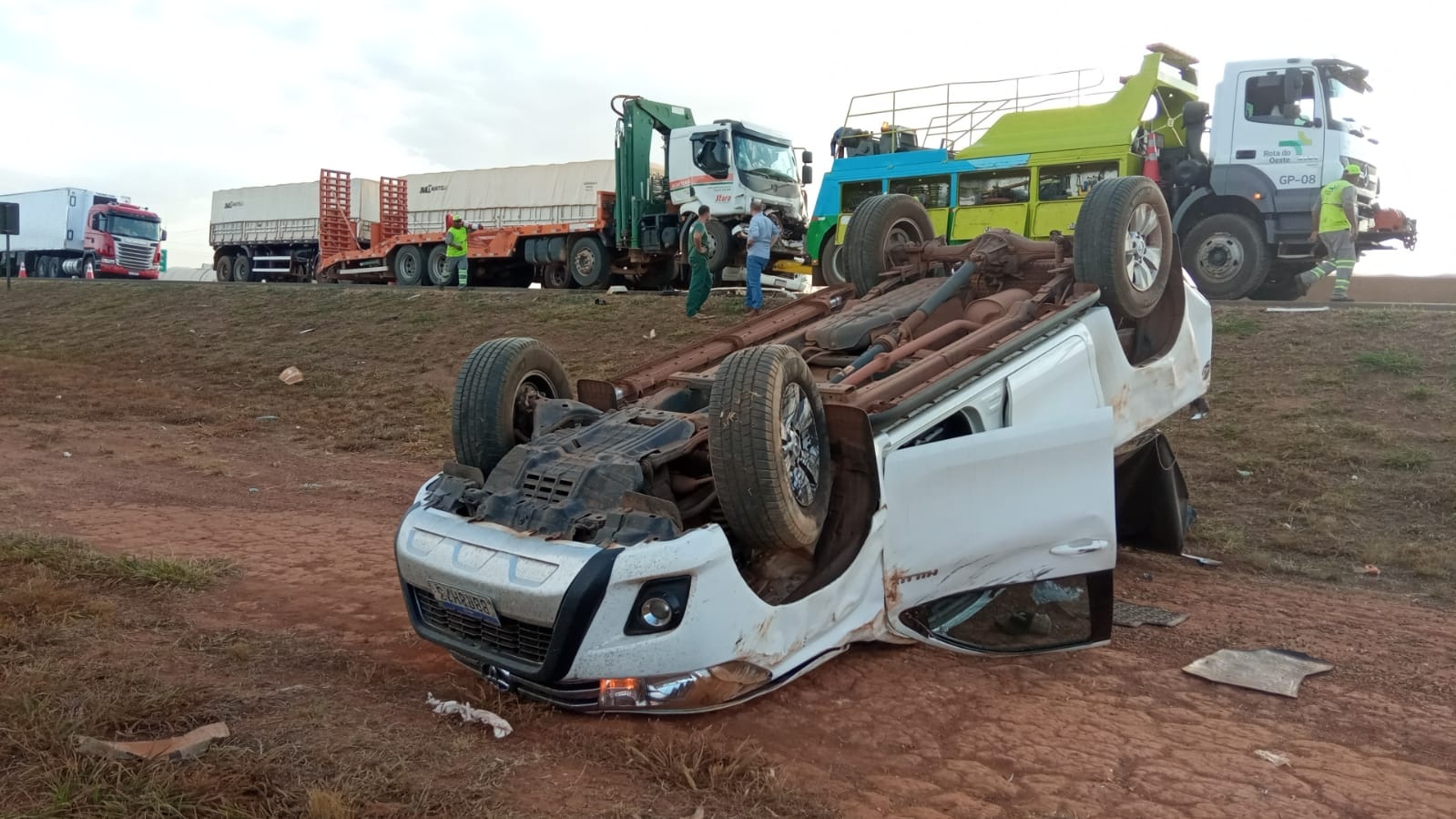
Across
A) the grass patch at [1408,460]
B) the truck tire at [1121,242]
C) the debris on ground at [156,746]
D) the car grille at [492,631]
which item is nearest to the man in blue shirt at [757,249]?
the grass patch at [1408,460]

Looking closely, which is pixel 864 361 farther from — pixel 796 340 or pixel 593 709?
pixel 593 709

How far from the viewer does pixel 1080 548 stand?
151 inches

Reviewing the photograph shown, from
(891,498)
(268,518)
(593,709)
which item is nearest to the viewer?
(593,709)

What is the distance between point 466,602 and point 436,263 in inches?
742

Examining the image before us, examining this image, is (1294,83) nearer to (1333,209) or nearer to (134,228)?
(1333,209)

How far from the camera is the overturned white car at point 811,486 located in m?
3.03

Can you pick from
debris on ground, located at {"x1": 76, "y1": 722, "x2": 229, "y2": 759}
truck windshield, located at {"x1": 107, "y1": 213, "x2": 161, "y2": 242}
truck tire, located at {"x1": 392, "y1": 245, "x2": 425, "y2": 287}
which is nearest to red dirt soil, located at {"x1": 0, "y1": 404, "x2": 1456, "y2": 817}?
debris on ground, located at {"x1": 76, "y1": 722, "x2": 229, "y2": 759}

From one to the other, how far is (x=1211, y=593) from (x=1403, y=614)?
2.59ft

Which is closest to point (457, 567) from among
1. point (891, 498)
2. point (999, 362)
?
point (891, 498)

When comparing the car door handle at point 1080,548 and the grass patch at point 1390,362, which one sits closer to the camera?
the car door handle at point 1080,548

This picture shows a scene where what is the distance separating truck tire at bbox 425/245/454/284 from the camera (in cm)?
2075

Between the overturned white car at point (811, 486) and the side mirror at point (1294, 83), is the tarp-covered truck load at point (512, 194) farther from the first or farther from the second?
the overturned white car at point (811, 486)

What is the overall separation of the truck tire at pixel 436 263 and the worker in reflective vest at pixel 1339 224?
1579 centimetres

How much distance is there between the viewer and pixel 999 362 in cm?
403
